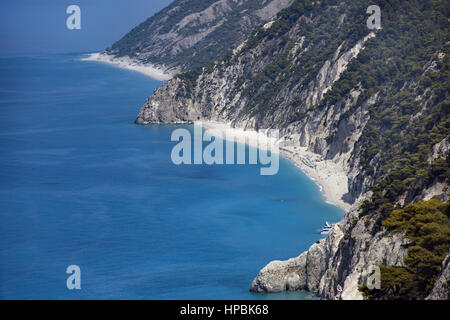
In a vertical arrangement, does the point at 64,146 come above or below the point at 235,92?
below

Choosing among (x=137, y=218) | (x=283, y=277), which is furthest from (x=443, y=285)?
(x=137, y=218)

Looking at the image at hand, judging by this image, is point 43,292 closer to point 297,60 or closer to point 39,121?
point 297,60

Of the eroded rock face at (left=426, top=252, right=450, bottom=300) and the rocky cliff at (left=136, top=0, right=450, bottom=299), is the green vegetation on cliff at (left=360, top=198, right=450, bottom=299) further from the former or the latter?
the eroded rock face at (left=426, top=252, right=450, bottom=300)

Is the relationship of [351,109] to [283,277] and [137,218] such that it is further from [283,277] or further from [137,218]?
[283,277]

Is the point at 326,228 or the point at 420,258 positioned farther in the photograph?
the point at 326,228

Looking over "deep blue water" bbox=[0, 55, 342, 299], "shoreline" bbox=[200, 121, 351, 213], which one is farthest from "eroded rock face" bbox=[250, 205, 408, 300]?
"shoreline" bbox=[200, 121, 351, 213]

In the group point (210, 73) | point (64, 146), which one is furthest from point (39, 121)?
point (210, 73)

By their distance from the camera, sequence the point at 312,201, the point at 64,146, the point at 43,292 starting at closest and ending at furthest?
the point at 43,292 → the point at 312,201 → the point at 64,146
